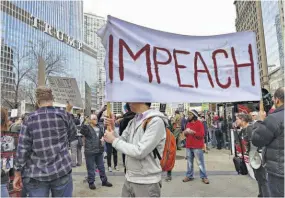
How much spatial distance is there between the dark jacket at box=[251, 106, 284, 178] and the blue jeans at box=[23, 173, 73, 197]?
2.14 m

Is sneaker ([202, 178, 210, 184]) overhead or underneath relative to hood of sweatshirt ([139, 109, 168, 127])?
underneath

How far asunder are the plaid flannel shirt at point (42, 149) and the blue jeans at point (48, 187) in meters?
0.06

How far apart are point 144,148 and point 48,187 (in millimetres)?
1197

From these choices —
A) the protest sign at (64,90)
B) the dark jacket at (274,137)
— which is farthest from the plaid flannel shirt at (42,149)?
the protest sign at (64,90)

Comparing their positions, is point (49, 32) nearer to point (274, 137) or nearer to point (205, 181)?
point (205, 181)

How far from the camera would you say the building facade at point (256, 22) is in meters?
90.6

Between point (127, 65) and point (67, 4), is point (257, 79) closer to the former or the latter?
point (127, 65)

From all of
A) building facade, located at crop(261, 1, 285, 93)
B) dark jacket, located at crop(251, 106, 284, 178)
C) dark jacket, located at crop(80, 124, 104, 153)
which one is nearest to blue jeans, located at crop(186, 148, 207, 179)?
dark jacket, located at crop(80, 124, 104, 153)

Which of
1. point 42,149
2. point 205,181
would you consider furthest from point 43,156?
point 205,181

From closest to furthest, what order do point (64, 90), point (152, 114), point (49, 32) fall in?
point (152, 114), point (64, 90), point (49, 32)

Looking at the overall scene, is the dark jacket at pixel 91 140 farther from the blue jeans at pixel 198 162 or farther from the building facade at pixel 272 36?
the building facade at pixel 272 36

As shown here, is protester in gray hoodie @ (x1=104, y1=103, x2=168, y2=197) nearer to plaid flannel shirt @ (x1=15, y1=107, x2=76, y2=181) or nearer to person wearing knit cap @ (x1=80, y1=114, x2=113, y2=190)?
plaid flannel shirt @ (x1=15, y1=107, x2=76, y2=181)

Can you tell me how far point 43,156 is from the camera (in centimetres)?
272

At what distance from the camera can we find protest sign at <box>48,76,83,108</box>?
6402mm
